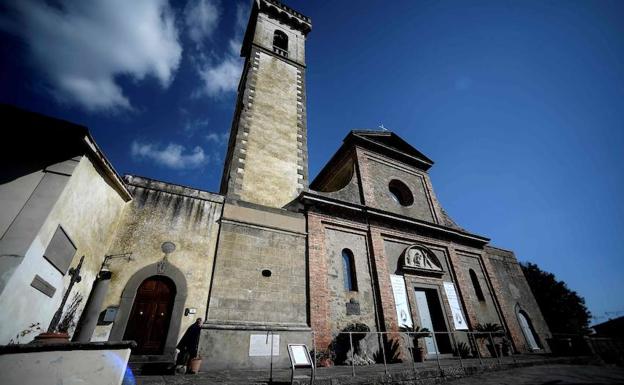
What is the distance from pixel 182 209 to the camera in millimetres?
8156

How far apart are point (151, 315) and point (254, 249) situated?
3093 millimetres

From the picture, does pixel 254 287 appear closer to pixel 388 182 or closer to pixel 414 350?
pixel 414 350

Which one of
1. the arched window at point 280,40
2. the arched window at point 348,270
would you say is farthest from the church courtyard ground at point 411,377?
the arched window at point 280,40

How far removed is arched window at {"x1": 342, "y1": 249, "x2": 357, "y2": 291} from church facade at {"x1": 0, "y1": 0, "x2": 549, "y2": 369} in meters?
0.05

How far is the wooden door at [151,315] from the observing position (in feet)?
21.3

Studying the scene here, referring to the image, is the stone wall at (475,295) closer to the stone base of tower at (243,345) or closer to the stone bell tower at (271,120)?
the stone base of tower at (243,345)

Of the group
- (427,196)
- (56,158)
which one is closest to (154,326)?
(56,158)

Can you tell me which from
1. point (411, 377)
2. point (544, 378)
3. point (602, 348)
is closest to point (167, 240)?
point (411, 377)

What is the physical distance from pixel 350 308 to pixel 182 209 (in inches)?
249

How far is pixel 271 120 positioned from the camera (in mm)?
12102

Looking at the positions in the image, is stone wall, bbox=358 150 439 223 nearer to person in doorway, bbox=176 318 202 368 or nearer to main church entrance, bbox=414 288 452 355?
main church entrance, bbox=414 288 452 355

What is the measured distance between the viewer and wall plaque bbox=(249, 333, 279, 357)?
22.9 feet

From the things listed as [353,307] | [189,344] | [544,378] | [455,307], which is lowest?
[544,378]

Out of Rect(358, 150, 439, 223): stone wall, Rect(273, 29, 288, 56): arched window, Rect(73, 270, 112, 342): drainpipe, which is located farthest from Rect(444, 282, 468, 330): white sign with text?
Rect(273, 29, 288, 56): arched window
